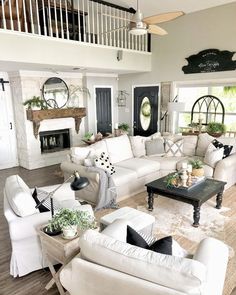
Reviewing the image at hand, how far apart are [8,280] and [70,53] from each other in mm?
4255

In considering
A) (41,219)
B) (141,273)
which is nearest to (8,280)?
(41,219)

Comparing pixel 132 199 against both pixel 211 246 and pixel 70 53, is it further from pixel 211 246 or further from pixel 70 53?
pixel 70 53

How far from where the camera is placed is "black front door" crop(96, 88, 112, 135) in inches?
318

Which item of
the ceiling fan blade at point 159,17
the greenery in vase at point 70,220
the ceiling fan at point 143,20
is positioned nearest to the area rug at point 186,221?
the greenery in vase at point 70,220

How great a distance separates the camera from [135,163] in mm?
5078

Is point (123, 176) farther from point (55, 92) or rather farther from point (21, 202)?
point (55, 92)

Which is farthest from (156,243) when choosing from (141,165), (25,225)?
(141,165)

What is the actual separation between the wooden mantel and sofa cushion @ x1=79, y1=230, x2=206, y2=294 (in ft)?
17.0

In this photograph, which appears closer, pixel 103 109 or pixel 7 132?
pixel 7 132

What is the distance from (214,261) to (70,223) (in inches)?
46.7

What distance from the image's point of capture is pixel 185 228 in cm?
359

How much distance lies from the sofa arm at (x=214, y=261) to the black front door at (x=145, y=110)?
19.5ft

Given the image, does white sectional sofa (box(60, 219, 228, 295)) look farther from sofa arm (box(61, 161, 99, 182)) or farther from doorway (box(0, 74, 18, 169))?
doorway (box(0, 74, 18, 169))

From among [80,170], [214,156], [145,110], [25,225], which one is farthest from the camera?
[145,110]
